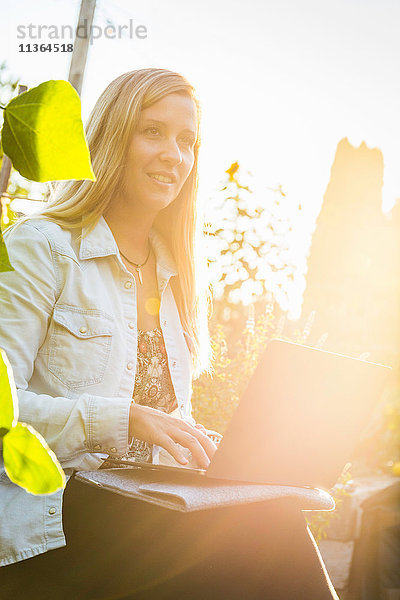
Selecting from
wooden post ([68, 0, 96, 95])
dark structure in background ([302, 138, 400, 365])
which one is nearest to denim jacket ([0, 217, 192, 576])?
wooden post ([68, 0, 96, 95])

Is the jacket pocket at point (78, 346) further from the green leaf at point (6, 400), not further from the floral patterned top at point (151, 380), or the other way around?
the green leaf at point (6, 400)

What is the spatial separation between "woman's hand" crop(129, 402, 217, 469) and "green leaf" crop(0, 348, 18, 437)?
1.16m

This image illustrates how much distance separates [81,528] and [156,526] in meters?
0.15

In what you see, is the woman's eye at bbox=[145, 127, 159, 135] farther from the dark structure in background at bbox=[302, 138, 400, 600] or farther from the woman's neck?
the dark structure in background at bbox=[302, 138, 400, 600]

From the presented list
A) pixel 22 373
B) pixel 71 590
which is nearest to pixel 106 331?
pixel 22 373

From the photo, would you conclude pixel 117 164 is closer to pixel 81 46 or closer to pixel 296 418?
pixel 296 418

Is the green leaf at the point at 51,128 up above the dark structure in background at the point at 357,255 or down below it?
below

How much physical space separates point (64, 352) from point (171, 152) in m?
0.71

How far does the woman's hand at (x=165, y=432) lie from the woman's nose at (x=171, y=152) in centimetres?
85

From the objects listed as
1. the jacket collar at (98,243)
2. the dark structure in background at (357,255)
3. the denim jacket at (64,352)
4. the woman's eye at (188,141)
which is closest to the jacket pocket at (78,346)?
the denim jacket at (64,352)

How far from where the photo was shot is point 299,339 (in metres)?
4.23

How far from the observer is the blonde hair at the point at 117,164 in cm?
180

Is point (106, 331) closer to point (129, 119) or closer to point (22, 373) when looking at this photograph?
point (22, 373)

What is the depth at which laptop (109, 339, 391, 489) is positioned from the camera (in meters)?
1.21
